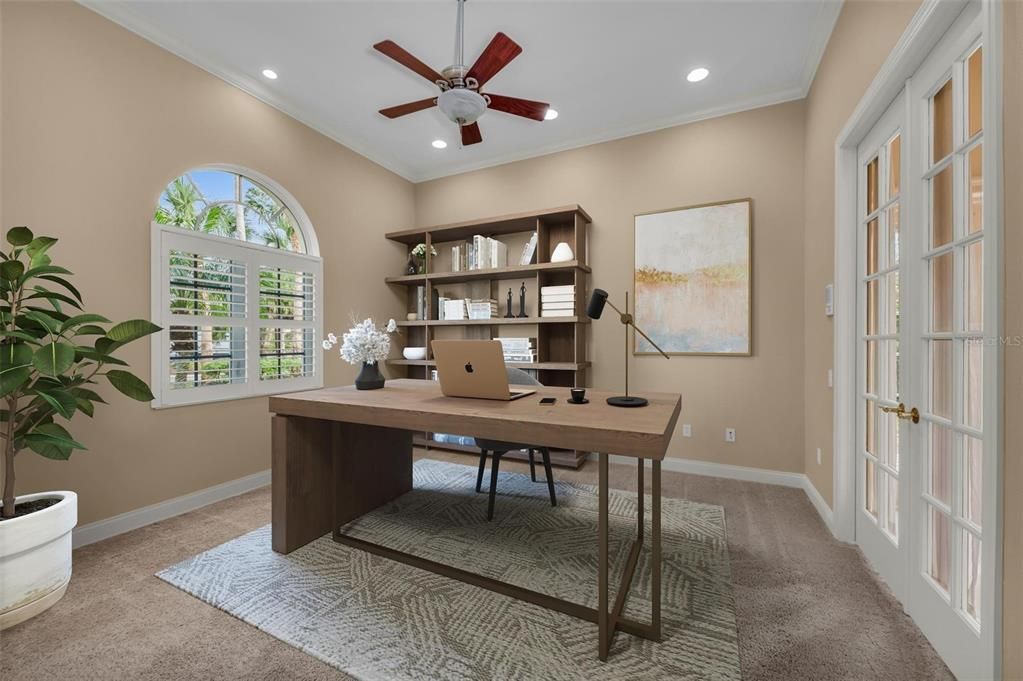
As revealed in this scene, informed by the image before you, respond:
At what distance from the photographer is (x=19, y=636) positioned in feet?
4.80

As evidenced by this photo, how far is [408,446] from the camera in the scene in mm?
2852

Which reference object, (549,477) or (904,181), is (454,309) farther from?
(904,181)

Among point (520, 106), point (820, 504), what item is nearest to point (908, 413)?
point (820, 504)

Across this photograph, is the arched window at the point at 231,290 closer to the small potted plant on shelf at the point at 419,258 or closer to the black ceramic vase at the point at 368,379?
the small potted plant on shelf at the point at 419,258

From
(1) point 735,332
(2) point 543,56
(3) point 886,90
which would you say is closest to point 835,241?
(3) point 886,90

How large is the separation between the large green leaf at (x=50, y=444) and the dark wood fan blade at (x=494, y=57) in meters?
2.46

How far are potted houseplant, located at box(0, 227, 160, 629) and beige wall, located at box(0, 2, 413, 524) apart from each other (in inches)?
15.4

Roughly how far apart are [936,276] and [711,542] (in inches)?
61.3

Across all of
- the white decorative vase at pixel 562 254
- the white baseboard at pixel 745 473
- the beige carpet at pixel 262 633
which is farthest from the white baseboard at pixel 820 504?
the white decorative vase at pixel 562 254

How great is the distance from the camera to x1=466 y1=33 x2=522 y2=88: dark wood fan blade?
180 centimetres

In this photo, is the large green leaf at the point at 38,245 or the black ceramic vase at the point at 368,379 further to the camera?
the black ceramic vase at the point at 368,379

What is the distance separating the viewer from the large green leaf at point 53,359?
1.53 metres

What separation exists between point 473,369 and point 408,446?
4.45ft

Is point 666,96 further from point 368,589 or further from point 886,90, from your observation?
point 368,589
